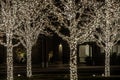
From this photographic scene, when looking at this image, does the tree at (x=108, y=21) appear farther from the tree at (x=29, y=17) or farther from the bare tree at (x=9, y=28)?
the bare tree at (x=9, y=28)

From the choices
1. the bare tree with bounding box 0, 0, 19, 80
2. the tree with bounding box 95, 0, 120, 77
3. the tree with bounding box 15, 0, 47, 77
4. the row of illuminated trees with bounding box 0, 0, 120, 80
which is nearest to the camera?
the row of illuminated trees with bounding box 0, 0, 120, 80

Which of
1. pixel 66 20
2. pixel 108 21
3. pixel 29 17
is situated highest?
pixel 29 17

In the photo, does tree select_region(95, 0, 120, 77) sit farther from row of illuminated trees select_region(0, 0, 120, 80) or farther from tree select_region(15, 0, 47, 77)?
tree select_region(15, 0, 47, 77)

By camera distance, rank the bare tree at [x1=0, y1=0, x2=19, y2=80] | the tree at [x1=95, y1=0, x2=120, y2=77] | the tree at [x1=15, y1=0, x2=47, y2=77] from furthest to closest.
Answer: the tree at [x1=95, y1=0, x2=120, y2=77], the tree at [x1=15, y1=0, x2=47, y2=77], the bare tree at [x1=0, y1=0, x2=19, y2=80]

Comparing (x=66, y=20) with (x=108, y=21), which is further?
(x=108, y=21)

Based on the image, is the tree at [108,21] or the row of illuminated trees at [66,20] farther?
the tree at [108,21]

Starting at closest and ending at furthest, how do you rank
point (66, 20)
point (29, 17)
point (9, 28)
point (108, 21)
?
1. point (9, 28)
2. point (66, 20)
3. point (29, 17)
4. point (108, 21)

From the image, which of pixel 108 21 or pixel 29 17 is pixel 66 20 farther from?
pixel 108 21

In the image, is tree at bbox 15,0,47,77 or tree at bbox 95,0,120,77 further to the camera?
tree at bbox 95,0,120,77

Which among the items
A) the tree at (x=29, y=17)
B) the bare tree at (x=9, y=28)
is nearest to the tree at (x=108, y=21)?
the tree at (x=29, y=17)

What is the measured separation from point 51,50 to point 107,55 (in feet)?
89.8

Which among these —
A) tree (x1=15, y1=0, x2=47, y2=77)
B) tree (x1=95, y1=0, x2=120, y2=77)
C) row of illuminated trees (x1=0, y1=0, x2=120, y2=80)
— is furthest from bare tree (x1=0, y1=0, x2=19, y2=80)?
tree (x1=95, y1=0, x2=120, y2=77)

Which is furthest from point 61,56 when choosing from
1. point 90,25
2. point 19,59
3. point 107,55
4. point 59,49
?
point 90,25

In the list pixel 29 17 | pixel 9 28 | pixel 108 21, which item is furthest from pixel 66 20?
pixel 108 21
